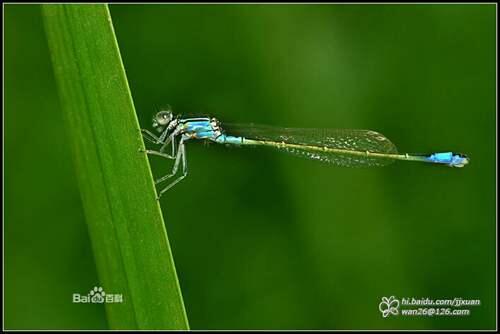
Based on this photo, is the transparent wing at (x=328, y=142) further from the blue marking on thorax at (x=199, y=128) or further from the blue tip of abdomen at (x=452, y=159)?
the blue tip of abdomen at (x=452, y=159)

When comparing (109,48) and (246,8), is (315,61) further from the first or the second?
(109,48)

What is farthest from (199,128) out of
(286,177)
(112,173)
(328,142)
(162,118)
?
(112,173)

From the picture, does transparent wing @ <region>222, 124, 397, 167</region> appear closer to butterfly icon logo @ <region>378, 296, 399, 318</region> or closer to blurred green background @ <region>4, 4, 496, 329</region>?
blurred green background @ <region>4, 4, 496, 329</region>

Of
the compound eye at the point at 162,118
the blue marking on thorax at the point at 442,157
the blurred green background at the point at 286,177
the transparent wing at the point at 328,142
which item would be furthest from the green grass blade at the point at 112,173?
the blue marking on thorax at the point at 442,157

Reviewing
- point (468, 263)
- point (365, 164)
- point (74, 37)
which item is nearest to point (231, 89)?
point (365, 164)

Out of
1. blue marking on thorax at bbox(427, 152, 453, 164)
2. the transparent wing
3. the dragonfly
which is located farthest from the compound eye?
blue marking on thorax at bbox(427, 152, 453, 164)

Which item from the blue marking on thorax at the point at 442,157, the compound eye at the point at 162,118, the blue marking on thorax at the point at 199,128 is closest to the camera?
the compound eye at the point at 162,118
